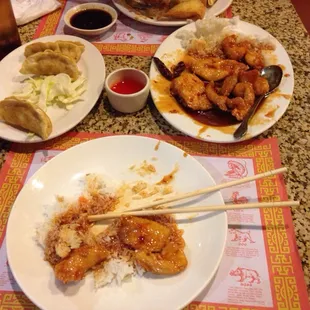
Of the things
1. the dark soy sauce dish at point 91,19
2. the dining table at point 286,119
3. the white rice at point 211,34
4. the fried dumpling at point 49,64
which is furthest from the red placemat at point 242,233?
the dark soy sauce dish at point 91,19

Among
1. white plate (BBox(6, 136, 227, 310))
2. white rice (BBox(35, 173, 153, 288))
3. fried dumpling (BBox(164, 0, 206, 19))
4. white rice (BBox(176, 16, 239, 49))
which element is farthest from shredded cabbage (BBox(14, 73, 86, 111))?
fried dumpling (BBox(164, 0, 206, 19))

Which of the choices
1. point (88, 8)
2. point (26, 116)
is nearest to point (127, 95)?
point (26, 116)

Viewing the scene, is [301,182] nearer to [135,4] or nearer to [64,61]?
[64,61]

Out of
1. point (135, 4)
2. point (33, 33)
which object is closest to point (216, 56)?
point (135, 4)

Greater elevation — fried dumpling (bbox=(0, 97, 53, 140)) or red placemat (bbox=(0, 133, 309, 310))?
fried dumpling (bbox=(0, 97, 53, 140))

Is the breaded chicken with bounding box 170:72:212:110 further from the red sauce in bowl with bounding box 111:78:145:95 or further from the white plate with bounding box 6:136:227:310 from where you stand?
the white plate with bounding box 6:136:227:310

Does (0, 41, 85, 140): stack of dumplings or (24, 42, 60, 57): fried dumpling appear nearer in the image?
(0, 41, 85, 140): stack of dumplings
